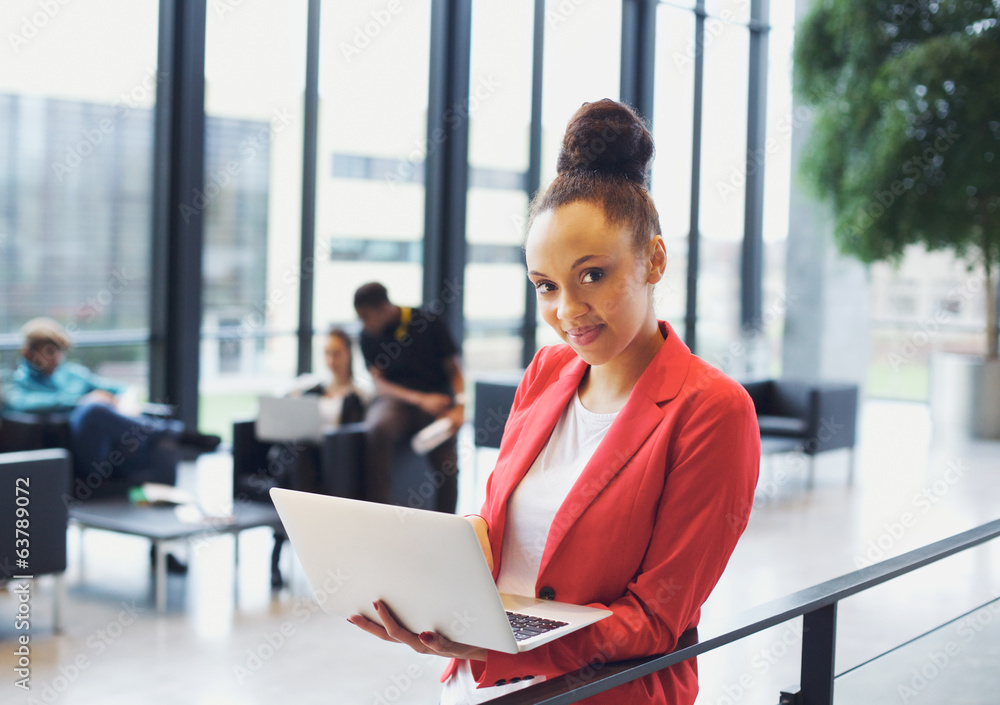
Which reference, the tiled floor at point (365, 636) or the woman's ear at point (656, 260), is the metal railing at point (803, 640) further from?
the woman's ear at point (656, 260)

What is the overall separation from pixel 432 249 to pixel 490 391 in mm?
2047

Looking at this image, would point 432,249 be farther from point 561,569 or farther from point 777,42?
point 561,569

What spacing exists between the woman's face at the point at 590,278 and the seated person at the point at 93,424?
468 centimetres

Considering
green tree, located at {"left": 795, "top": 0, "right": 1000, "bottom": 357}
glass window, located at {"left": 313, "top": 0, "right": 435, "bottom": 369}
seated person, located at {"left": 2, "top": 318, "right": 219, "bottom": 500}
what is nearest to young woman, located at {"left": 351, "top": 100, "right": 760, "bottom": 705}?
seated person, located at {"left": 2, "top": 318, "right": 219, "bottom": 500}

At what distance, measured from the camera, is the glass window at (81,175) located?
7.04 metres

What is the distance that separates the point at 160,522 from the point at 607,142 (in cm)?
401

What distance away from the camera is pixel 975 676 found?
2150 millimetres

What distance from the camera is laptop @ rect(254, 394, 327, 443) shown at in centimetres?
548

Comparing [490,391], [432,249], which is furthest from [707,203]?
[490,391]

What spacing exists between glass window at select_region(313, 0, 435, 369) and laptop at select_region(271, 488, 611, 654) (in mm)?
7360

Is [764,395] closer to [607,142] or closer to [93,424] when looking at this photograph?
[93,424]

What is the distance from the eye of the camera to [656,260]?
54.6 inches

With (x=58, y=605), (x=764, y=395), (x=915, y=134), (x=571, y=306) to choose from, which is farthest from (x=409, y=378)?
(x=915, y=134)

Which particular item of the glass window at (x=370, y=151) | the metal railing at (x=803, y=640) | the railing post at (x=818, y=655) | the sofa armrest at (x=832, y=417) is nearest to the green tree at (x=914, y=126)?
the sofa armrest at (x=832, y=417)
